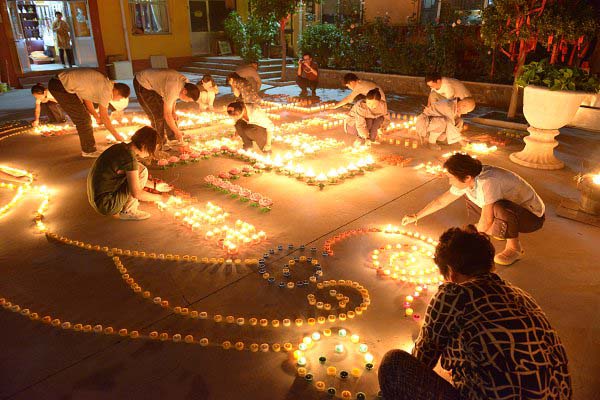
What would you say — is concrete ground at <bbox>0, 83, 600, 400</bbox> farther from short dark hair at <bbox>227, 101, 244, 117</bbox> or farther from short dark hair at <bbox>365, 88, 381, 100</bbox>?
short dark hair at <bbox>365, 88, 381, 100</bbox>

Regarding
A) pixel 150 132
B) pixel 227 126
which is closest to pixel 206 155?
pixel 227 126

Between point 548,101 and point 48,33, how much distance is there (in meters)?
16.8

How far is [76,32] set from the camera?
14297 millimetres

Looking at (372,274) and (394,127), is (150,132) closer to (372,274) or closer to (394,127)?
(372,274)

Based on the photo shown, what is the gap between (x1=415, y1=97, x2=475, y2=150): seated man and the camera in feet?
21.2

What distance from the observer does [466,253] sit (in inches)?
71.3

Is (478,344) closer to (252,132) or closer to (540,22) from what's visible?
(252,132)

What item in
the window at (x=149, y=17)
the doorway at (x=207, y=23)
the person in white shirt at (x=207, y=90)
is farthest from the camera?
the doorway at (x=207, y=23)

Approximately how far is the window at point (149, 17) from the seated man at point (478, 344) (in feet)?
50.0

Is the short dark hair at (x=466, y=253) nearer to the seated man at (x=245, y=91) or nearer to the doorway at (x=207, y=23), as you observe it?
the seated man at (x=245, y=91)

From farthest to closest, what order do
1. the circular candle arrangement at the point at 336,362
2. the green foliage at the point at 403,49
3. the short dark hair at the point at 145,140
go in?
the green foliage at the point at 403,49
the short dark hair at the point at 145,140
the circular candle arrangement at the point at 336,362

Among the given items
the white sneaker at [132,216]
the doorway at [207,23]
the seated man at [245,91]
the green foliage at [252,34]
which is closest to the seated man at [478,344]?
the white sneaker at [132,216]

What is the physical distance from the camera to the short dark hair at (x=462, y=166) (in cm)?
309

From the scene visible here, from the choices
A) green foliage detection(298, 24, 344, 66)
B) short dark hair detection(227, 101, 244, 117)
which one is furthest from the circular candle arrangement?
green foliage detection(298, 24, 344, 66)
